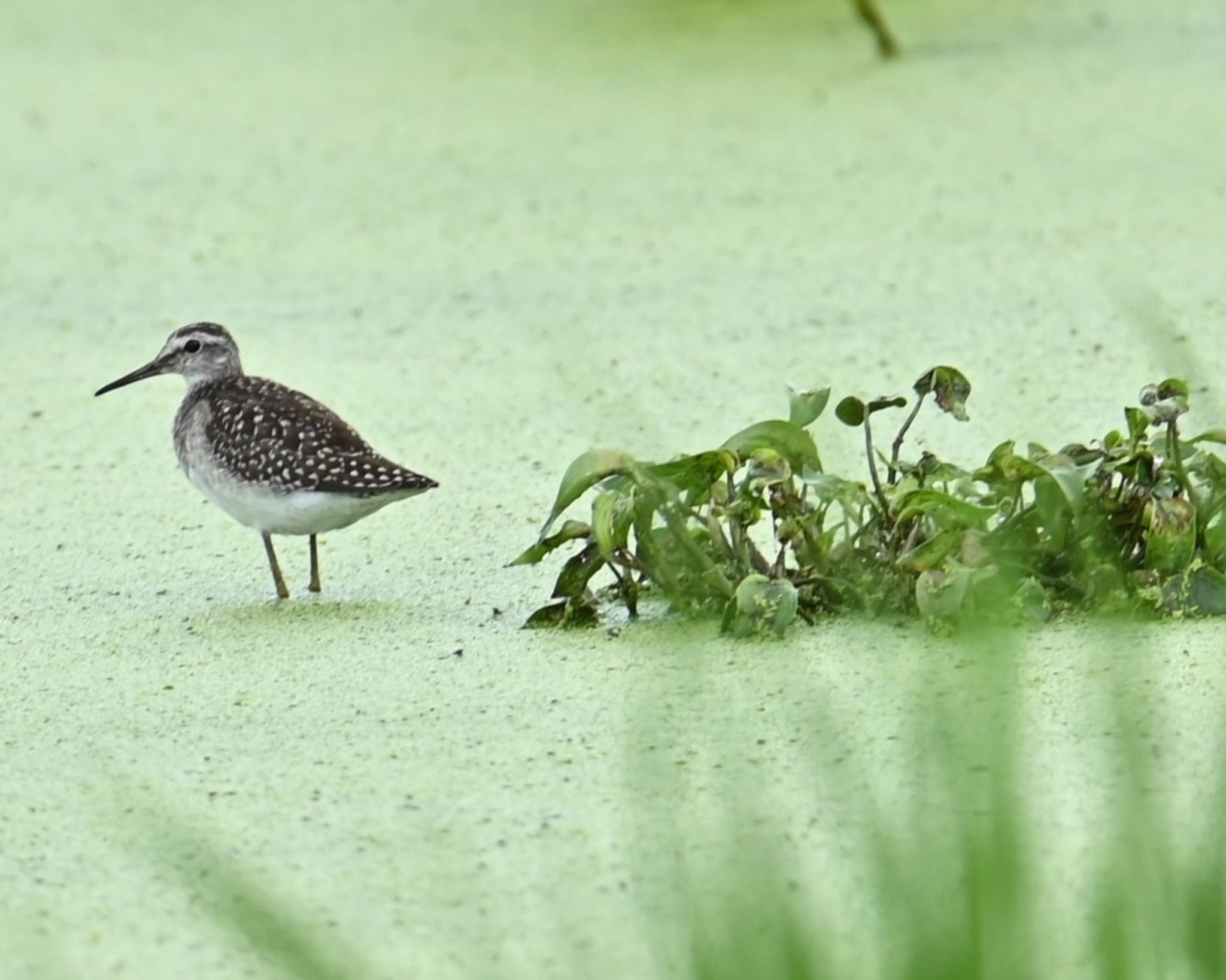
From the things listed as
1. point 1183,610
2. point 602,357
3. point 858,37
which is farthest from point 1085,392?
point 858,37

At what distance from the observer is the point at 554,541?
2582 millimetres

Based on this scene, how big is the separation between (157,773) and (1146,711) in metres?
0.95

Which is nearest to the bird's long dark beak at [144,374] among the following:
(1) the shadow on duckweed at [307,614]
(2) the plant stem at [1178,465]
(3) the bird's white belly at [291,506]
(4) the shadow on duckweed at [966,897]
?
(3) the bird's white belly at [291,506]

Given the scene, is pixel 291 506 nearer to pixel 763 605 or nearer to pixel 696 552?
pixel 696 552

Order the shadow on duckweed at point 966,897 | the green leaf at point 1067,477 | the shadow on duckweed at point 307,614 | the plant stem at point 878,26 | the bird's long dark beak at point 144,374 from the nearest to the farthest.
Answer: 1. the shadow on duckweed at point 966,897
2. the green leaf at point 1067,477
3. the shadow on duckweed at point 307,614
4. the bird's long dark beak at point 144,374
5. the plant stem at point 878,26

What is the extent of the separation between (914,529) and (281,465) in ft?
2.63

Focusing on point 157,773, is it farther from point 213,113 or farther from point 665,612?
point 213,113

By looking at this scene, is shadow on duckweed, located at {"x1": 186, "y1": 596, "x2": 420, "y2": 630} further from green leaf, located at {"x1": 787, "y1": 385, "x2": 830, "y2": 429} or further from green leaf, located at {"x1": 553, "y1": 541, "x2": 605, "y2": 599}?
green leaf, located at {"x1": 787, "y1": 385, "x2": 830, "y2": 429}

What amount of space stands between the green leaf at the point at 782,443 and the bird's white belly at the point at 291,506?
471 mm

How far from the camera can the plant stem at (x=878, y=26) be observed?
579cm

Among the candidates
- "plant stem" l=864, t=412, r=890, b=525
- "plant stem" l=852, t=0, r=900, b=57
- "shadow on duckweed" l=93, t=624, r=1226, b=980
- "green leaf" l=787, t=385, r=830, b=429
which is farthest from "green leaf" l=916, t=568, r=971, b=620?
"plant stem" l=852, t=0, r=900, b=57

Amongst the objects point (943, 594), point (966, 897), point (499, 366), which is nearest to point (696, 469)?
point (943, 594)

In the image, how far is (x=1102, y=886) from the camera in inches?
51.4

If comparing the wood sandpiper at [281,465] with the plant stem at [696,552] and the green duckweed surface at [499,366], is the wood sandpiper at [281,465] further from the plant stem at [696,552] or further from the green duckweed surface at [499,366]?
the plant stem at [696,552]
